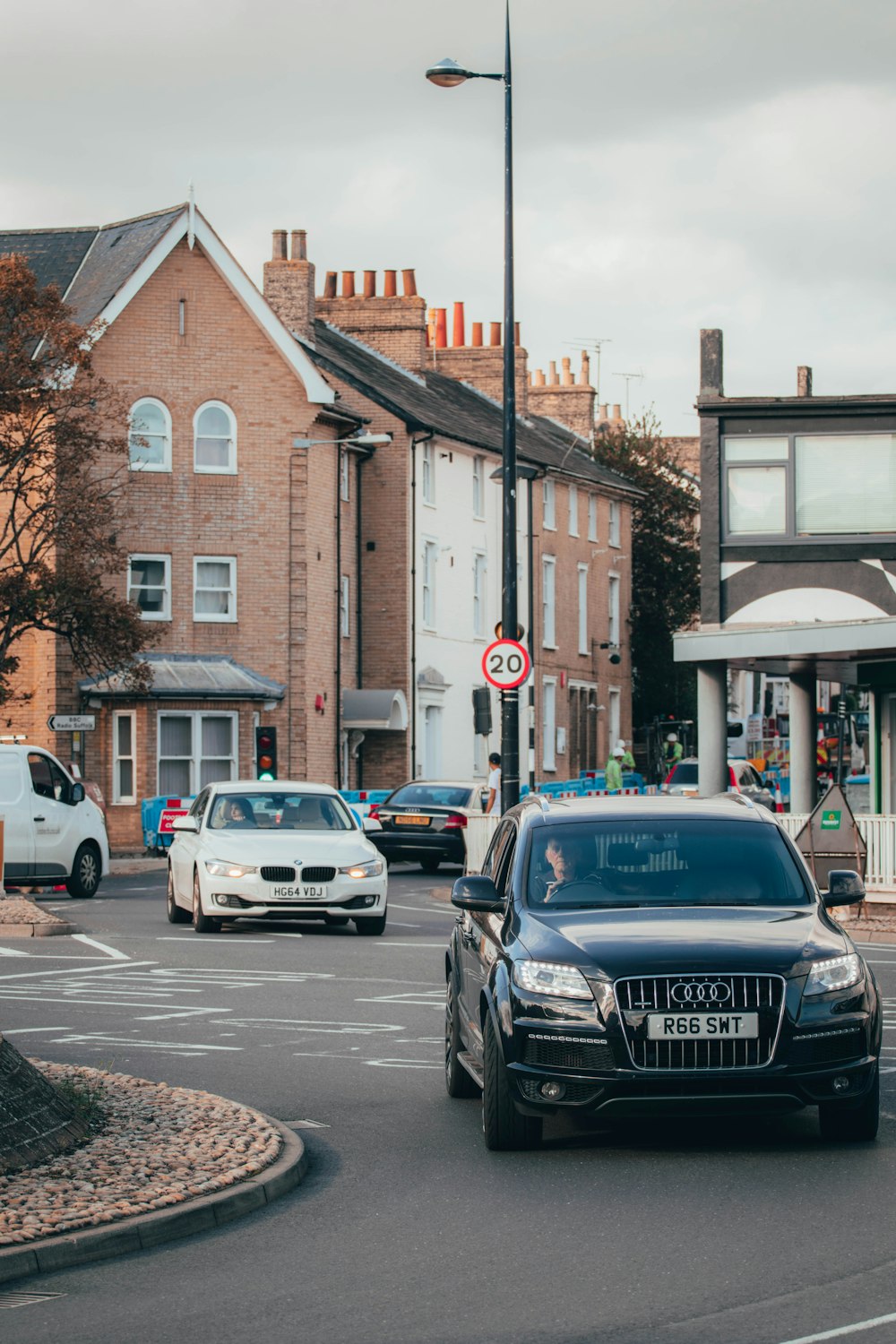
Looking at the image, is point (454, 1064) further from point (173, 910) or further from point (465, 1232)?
point (173, 910)

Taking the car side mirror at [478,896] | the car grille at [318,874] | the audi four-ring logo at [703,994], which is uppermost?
the car side mirror at [478,896]

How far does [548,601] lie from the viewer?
2441 inches

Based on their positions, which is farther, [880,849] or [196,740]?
[196,740]

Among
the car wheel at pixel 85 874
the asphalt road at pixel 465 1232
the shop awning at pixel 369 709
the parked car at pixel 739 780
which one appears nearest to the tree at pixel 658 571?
the shop awning at pixel 369 709

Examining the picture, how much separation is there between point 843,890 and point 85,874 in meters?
20.2

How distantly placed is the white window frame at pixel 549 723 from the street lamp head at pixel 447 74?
35.4 metres

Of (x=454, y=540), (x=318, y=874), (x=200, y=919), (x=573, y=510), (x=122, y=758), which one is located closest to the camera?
(x=318, y=874)

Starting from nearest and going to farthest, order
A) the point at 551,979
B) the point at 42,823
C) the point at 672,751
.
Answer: the point at 551,979, the point at 42,823, the point at 672,751

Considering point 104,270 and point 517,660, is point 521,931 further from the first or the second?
point 104,270

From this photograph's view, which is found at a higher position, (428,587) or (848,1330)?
(428,587)

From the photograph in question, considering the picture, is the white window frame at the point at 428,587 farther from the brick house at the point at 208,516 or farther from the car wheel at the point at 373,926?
the car wheel at the point at 373,926

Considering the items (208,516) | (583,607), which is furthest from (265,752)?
(583,607)

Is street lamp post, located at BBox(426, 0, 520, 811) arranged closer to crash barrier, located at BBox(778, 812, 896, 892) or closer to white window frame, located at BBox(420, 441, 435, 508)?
crash barrier, located at BBox(778, 812, 896, 892)

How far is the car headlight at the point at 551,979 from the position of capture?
893 cm
